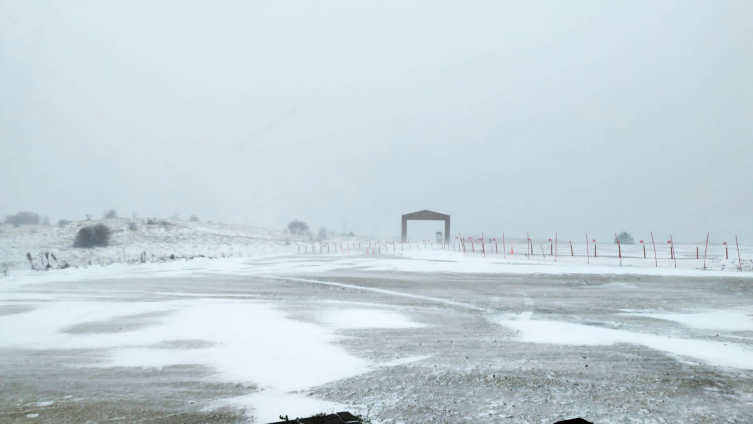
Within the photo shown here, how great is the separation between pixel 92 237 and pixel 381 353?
152ft

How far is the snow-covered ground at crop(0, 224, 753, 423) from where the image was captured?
5.11 metres

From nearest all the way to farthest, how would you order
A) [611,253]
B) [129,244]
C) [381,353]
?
[381,353] → [611,253] → [129,244]

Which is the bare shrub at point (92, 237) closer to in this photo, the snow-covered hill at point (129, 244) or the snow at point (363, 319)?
the snow-covered hill at point (129, 244)

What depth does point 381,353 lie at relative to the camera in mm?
7434

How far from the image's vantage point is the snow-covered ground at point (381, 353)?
16.8 feet

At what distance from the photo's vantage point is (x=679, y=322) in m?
9.89

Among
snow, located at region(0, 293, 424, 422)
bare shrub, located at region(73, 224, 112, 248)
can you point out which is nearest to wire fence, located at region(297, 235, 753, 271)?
bare shrub, located at region(73, 224, 112, 248)

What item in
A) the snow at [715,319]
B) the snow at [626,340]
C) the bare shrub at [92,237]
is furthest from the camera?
the bare shrub at [92,237]

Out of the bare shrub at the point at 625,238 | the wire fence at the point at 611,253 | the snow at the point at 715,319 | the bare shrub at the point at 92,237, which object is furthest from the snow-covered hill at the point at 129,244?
the bare shrub at the point at 625,238

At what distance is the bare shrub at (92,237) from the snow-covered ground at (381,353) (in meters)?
31.6

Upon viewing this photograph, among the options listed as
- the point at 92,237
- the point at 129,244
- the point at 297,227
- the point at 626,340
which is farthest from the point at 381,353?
the point at 297,227

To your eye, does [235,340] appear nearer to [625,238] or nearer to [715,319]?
[715,319]

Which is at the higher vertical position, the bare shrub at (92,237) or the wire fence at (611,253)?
the bare shrub at (92,237)

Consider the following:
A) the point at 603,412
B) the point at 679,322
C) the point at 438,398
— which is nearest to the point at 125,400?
the point at 438,398
